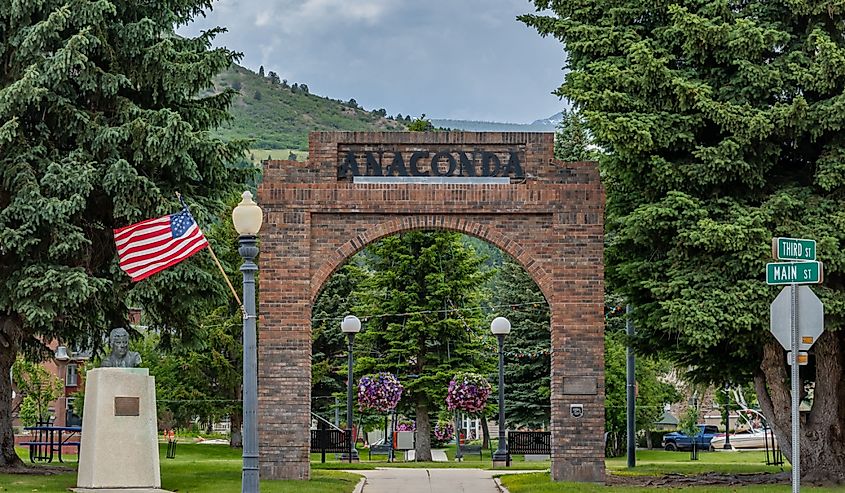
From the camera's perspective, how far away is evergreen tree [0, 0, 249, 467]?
66.9 feet

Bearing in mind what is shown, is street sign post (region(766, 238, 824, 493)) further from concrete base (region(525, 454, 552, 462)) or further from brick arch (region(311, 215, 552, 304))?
concrete base (region(525, 454, 552, 462))

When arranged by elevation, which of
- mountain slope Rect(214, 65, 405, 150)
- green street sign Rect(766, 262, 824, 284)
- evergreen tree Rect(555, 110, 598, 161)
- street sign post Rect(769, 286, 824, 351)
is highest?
mountain slope Rect(214, 65, 405, 150)

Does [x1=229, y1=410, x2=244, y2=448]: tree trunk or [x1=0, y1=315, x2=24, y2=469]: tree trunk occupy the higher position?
[x1=0, y1=315, x2=24, y2=469]: tree trunk

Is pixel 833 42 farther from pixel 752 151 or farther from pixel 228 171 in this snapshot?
pixel 228 171

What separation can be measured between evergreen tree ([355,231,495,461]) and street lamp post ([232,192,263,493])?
2183 cm

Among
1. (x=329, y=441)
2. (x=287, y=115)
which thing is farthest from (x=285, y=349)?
(x=287, y=115)

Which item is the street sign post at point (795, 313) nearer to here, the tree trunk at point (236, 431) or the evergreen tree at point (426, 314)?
the evergreen tree at point (426, 314)

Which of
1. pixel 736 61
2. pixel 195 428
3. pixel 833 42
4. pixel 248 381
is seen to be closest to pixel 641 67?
pixel 736 61

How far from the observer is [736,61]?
2000 centimetres

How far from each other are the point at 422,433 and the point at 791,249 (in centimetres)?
2299

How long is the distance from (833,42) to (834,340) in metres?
5.07

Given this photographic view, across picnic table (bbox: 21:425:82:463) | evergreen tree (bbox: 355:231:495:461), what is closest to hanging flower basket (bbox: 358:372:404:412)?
evergreen tree (bbox: 355:231:495:461)

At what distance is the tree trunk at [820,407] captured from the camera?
20.7 metres

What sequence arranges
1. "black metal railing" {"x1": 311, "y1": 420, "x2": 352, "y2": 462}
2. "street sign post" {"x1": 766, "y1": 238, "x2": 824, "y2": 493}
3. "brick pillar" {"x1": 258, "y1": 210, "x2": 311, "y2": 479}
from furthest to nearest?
"black metal railing" {"x1": 311, "y1": 420, "x2": 352, "y2": 462}, "brick pillar" {"x1": 258, "y1": 210, "x2": 311, "y2": 479}, "street sign post" {"x1": 766, "y1": 238, "x2": 824, "y2": 493}
